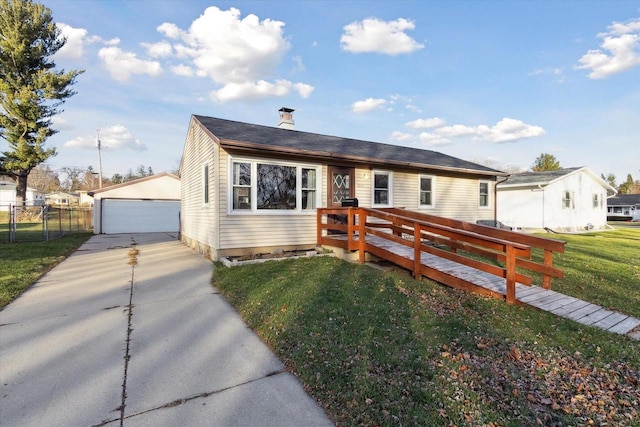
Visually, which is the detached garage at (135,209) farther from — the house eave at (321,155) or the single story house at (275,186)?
the house eave at (321,155)

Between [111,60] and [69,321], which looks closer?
[69,321]

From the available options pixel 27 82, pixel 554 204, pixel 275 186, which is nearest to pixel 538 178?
pixel 554 204

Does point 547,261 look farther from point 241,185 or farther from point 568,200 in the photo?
point 568,200

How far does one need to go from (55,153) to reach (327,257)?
70.3 feet

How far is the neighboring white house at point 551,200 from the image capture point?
1925cm

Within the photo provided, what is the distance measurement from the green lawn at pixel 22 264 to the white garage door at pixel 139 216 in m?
7.42

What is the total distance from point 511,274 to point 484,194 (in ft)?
32.2

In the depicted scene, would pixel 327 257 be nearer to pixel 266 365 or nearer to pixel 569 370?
pixel 266 365

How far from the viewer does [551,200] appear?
1934 centimetres

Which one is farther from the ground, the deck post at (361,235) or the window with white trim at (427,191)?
the window with white trim at (427,191)

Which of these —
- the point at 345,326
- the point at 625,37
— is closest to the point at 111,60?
the point at 345,326

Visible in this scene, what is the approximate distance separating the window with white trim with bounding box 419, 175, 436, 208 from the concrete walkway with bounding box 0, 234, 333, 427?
8369 millimetres

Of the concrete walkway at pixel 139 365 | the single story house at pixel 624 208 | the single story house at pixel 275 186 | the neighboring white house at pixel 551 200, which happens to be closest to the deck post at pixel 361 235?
the single story house at pixel 275 186

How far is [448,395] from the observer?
2.46 m
